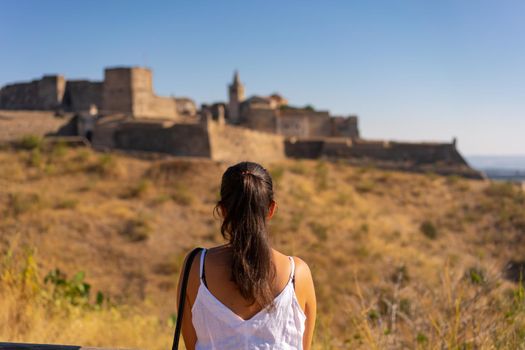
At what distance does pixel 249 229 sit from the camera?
1.90m

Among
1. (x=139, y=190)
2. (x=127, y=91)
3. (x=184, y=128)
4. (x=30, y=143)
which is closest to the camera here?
(x=139, y=190)

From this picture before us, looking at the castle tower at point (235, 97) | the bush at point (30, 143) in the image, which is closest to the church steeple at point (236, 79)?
the castle tower at point (235, 97)

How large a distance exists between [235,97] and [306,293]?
107ft

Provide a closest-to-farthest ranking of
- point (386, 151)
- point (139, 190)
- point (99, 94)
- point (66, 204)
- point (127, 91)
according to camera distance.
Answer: point (66, 204), point (139, 190), point (127, 91), point (386, 151), point (99, 94)

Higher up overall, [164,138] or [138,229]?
[164,138]

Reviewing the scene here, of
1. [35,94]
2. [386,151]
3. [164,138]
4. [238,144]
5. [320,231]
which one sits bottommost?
[320,231]

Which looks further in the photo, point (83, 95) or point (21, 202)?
point (83, 95)

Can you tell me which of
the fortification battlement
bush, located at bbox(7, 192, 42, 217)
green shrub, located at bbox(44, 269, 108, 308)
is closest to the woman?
green shrub, located at bbox(44, 269, 108, 308)

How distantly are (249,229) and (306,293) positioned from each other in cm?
40

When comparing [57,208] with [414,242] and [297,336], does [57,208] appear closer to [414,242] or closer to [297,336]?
[414,242]

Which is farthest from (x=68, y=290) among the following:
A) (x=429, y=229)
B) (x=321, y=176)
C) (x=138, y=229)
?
(x=321, y=176)

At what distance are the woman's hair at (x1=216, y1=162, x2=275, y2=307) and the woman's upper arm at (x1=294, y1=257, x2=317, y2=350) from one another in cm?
13

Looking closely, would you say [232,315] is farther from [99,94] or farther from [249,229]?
[99,94]

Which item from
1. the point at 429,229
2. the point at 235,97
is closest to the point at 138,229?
the point at 429,229
